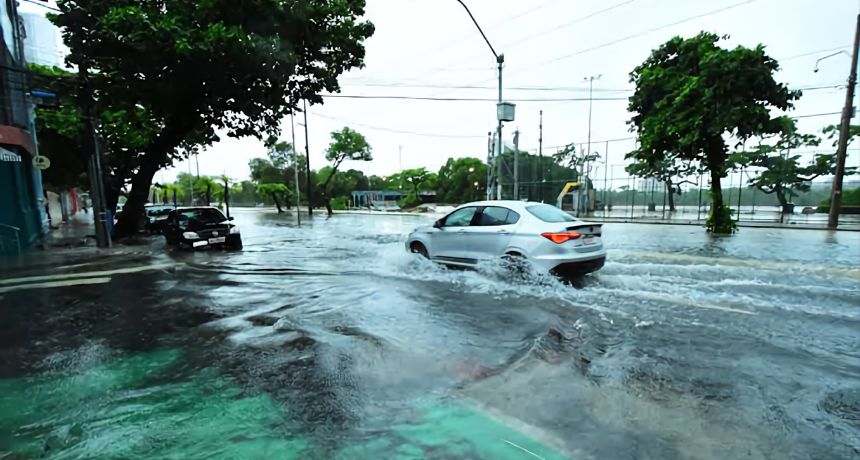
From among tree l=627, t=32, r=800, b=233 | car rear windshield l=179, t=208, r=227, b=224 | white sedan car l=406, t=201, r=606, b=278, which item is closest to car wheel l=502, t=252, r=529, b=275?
white sedan car l=406, t=201, r=606, b=278

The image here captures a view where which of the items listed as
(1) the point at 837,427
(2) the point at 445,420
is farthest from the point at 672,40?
(2) the point at 445,420

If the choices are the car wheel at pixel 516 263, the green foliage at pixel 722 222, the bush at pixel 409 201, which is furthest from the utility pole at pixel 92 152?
the bush at pixel 409 201

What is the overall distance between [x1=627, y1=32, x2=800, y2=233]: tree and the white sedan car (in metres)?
11.2

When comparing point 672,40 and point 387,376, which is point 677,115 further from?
point 387,376

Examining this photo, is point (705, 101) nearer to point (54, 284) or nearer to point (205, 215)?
point (205, 215)

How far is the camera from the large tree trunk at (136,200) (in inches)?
615

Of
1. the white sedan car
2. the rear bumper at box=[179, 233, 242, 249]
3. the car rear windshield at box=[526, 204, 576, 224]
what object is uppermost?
the car rear windshield at box=[526, 204, 576, 224]

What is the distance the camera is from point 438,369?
375 cm

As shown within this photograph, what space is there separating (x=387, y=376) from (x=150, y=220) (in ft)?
72.6

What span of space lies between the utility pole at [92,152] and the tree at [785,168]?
36.9 m

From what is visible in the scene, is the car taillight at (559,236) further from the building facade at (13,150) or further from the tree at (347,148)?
the tree at (347,148)

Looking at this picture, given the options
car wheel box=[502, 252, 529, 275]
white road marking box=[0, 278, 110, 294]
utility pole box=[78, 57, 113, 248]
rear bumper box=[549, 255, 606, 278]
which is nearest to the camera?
rear bumper box=[549, 255, 606, 278]

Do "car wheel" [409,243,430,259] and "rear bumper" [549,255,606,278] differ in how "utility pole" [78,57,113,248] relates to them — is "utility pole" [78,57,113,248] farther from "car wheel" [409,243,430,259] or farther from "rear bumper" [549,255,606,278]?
"rear bumper" [549,255,606,278]

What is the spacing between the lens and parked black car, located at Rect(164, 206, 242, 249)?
12.8 m
